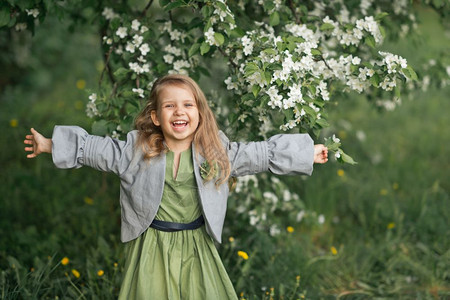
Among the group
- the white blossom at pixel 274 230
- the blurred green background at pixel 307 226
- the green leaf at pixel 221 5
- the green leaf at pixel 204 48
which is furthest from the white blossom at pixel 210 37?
the white blossom at pixel 274 230

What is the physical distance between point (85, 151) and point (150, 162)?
0.26 metres

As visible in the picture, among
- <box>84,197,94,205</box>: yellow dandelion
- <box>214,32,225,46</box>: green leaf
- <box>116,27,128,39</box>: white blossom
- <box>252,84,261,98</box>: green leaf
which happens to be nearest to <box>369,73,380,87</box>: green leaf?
<box>252,84,261,98</box>: green leaf

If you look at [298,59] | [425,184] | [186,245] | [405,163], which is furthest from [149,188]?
[405,163]

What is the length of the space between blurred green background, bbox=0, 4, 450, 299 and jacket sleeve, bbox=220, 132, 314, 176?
84 cm

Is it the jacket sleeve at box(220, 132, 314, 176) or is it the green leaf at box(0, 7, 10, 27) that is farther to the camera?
the green leaf at box(0, 7, 10, 27)

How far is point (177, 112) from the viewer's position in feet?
6.59

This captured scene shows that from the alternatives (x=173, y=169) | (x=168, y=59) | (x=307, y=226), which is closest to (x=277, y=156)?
(x=173, y=169)

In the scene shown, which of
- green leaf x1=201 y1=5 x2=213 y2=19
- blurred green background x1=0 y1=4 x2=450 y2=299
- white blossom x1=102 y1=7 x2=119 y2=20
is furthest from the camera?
blurred green background x1=0 y1=4 x2=450 y2=299

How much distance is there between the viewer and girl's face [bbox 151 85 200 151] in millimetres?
2018

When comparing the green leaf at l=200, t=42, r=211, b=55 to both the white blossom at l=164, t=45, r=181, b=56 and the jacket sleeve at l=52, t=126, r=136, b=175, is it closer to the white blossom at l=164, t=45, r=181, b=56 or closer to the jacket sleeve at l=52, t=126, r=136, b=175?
the white blossom at l=164, t=45, r=181, b=56

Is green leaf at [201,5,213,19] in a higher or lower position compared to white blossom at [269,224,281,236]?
higher

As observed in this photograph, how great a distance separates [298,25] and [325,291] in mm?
1512

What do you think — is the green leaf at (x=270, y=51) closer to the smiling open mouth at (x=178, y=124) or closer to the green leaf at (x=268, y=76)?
the green leaf at (x=268, y=76)

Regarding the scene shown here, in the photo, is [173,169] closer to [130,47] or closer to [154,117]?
[154,117]
